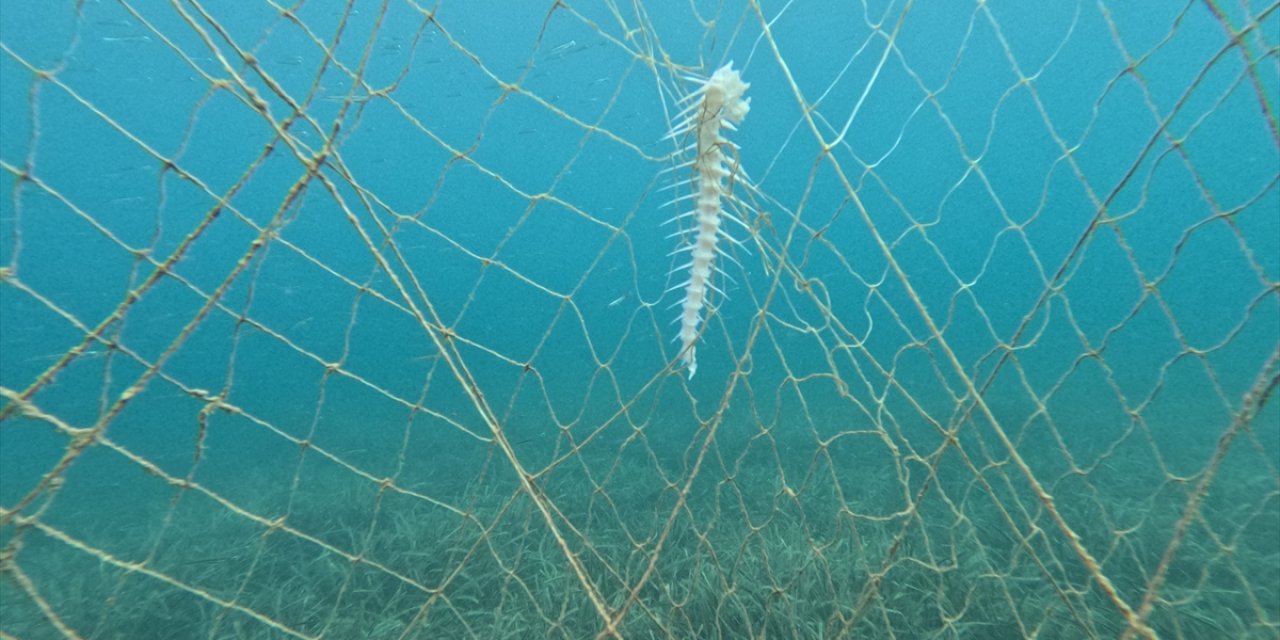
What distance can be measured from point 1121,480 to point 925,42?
2415cm

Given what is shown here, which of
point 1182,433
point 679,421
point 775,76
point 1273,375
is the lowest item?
point 1182,433

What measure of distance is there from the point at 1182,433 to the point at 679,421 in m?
4.83

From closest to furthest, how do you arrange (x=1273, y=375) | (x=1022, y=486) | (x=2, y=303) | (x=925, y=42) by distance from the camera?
1. (x=1273, y=375)
2. (x=1022, y=486)
3. (x=2, y=303)
4. (x=925, y=42)

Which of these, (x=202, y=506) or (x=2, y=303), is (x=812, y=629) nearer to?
(x=202, y=506)

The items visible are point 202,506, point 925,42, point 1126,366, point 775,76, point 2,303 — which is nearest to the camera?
point 202,506

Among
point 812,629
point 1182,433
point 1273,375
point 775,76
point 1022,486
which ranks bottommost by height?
point 1182,433

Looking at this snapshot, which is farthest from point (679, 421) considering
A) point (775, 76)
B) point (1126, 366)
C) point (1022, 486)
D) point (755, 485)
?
point (775, 76)

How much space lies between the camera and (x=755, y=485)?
4.50 meters

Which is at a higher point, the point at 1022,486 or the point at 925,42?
the point at 925,42

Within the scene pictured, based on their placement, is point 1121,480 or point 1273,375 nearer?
point 1273,375

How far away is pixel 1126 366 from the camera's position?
10.2 meters

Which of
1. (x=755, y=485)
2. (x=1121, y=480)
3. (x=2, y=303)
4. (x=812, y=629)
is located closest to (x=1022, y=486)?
(x=1121, y=480)

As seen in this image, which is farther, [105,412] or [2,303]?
[2,303]

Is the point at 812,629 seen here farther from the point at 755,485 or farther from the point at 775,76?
the point at 775,76
